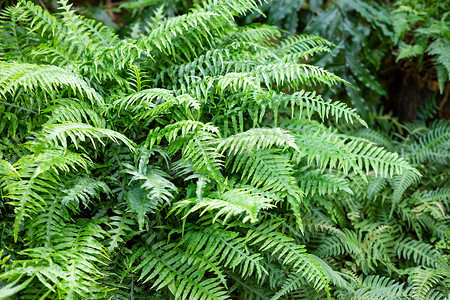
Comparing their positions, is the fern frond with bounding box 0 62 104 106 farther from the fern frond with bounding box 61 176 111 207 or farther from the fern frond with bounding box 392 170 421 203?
the fern frond with bounding box 392 170 421 203

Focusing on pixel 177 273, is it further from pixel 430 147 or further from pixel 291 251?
pixel 430 147

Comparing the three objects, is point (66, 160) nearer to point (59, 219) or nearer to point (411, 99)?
point (59, 219)

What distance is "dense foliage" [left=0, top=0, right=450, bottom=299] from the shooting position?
1534 mm

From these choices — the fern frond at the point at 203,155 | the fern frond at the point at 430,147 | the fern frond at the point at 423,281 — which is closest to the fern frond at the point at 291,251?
the fern frond at the point at 203,155

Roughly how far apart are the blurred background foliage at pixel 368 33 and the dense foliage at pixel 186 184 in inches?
25.1

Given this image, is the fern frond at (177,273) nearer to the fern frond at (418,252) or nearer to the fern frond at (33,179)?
the fern frond at (33,179)

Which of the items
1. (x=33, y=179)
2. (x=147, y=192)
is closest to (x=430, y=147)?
(x=147, y=192)

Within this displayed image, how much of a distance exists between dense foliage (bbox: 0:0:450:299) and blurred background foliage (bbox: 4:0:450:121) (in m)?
0.64

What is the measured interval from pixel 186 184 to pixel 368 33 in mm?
2108

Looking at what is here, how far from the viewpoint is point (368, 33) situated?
3000 mm

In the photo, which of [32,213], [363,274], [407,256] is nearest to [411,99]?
[407,256]

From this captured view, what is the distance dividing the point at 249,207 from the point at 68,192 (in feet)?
2.58

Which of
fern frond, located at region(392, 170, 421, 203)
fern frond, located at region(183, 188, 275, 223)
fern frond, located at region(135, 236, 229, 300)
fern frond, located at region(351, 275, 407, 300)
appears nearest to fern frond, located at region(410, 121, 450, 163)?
fern frond, located at region(392, 170, 421, 203)

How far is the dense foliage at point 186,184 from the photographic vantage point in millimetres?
1534
